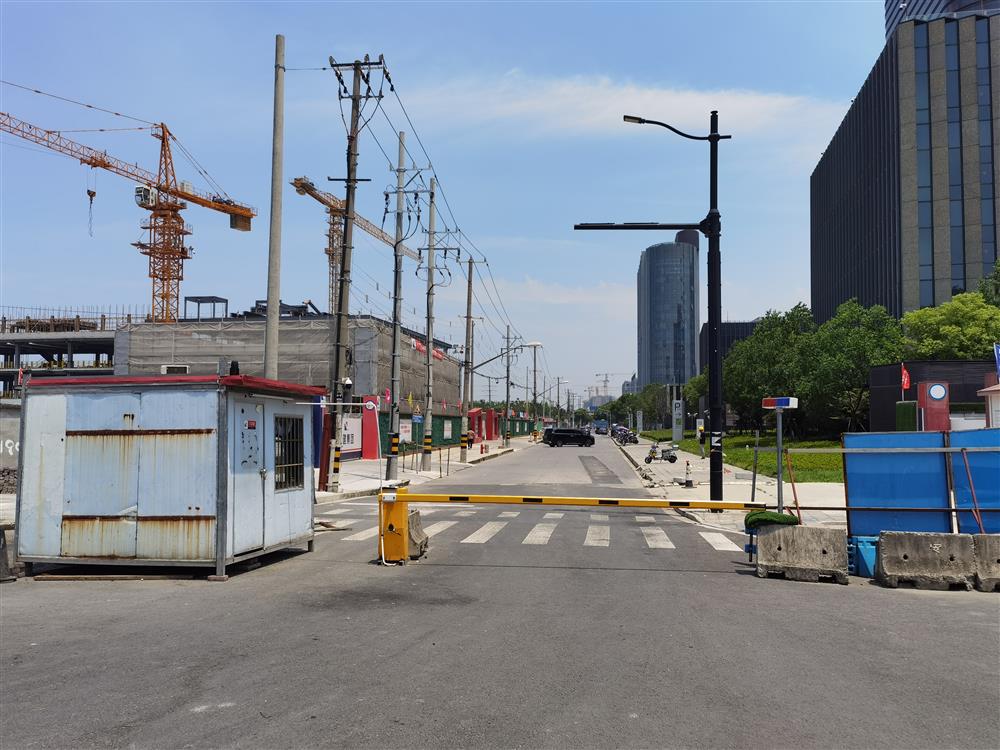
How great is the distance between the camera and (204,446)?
35.4 ft

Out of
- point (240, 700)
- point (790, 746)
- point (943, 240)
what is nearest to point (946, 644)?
point (790, 746)

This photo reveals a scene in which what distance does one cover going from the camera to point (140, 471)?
10914 millimetres

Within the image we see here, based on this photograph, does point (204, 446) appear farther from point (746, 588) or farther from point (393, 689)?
point (746, 588)

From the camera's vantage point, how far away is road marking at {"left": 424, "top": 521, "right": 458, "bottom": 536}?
50.9 ft

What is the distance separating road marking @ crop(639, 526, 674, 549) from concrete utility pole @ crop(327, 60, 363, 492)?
10.2 metres

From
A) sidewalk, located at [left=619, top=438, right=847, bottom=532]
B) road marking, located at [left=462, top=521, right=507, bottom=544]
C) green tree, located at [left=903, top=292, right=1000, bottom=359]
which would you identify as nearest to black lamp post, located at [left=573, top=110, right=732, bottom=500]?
sidewalk, located at [left=619, top=438, right=847, bottom=532]

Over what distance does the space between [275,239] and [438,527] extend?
25.0ft

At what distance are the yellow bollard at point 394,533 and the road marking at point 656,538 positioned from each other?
4.54 metres

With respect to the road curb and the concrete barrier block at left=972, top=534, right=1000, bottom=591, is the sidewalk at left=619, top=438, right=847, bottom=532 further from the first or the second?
the road curb

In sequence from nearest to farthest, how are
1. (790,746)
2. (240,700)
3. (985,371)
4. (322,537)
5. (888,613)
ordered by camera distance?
(790,746)
(240,700)
(888,613)
(322,537)
(985,371)

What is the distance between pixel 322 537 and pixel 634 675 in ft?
31.2

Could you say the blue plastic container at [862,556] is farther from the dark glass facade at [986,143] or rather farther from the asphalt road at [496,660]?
the dark glass facade at [986,143]

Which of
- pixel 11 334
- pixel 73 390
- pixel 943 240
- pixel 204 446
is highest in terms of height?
pixel 943 240

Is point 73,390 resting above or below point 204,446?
above
